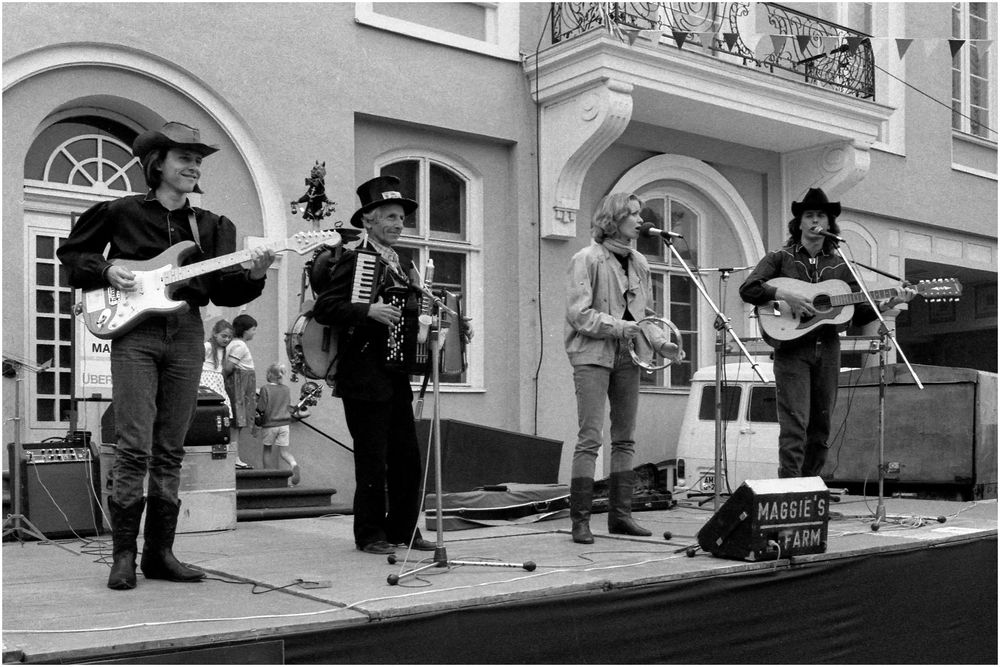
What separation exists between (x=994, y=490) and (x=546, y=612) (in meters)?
5.90

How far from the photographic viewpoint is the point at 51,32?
8.52 meters

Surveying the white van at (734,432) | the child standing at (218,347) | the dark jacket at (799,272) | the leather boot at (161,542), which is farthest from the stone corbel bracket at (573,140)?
the leather boot at (161,542)

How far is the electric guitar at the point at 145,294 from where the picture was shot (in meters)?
4.59

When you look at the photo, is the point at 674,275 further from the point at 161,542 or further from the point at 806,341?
the point at 161,542

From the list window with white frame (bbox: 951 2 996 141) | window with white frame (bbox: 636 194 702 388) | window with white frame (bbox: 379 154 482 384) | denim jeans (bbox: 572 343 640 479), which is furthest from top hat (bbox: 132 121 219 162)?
window with white frame (bbox: 951 2 996 141)

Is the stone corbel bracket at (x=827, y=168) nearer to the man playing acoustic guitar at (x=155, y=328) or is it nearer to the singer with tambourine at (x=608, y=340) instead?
the singer with tambourine at (x=608, y=340)

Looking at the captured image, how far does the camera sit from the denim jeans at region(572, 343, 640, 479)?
6.09 meters

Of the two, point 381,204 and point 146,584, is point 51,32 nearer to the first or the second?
point 381,204

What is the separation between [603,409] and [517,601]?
76.7 inches

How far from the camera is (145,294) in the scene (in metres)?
4.62

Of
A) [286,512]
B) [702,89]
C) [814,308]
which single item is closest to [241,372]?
[286,512]

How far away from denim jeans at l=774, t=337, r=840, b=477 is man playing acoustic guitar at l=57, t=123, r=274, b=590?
3.19m

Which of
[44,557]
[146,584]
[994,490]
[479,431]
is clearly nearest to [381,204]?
[146,584]

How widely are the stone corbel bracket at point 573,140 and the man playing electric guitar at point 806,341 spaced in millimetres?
4528
